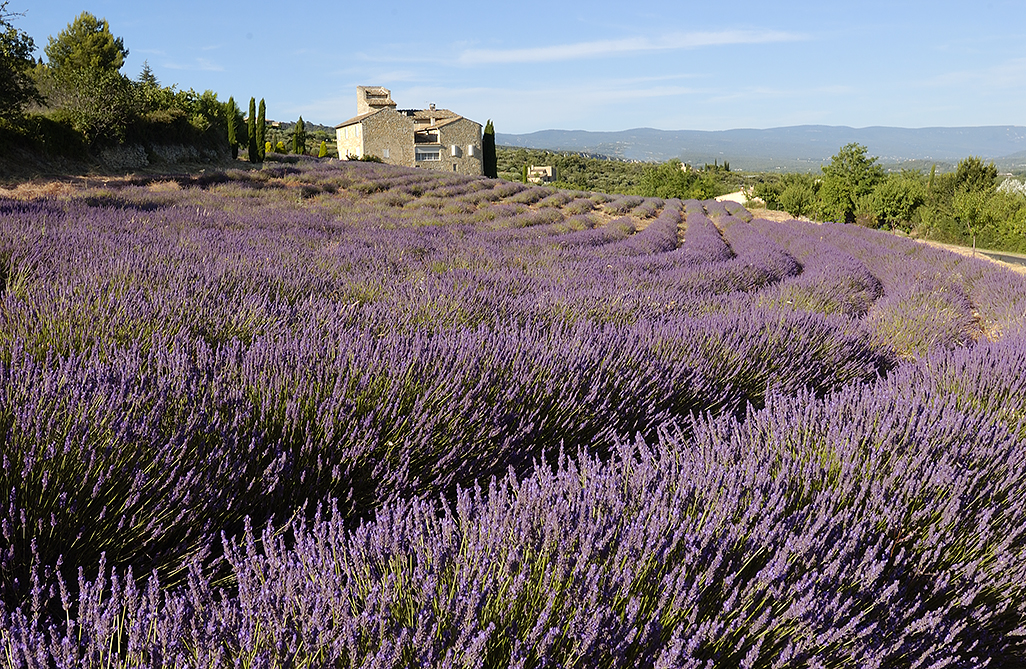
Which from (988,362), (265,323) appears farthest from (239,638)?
(988,362)

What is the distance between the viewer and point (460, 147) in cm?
4744

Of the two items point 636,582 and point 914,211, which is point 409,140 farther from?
point 636,582

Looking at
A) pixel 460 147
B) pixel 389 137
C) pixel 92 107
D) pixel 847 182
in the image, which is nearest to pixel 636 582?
pixel 92 107

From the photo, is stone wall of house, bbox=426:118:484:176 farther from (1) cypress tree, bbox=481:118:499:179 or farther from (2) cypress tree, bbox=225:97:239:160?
(2) cypress tree, bbox=225:97:239:160

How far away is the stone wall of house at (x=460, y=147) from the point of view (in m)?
46.2

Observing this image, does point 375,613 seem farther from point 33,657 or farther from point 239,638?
point 33,657

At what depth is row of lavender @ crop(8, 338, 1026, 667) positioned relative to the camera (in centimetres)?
96

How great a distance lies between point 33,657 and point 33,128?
2061 cm

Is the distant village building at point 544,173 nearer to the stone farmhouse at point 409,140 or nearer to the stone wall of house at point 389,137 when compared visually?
the stone farmhouse at point 409,140

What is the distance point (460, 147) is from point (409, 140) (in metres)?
4.19

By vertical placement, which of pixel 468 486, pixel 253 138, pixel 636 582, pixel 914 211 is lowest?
pixel 468 486

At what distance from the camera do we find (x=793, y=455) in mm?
1913

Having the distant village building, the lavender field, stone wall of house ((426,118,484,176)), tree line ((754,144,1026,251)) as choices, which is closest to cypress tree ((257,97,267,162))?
stone wall of house ((426,118,484,176))

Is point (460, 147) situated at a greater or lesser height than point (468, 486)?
greater
